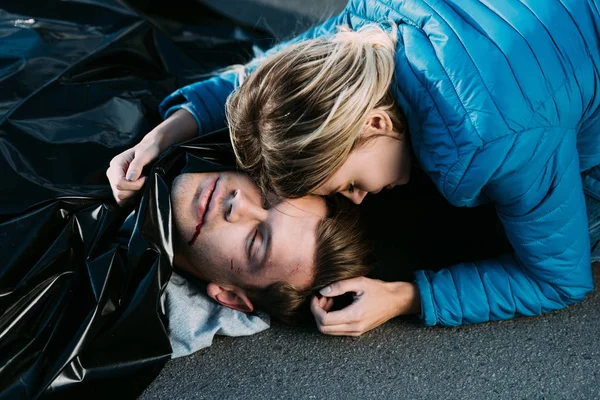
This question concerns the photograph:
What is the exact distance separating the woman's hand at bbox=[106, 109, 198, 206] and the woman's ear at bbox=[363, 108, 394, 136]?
0.67 m

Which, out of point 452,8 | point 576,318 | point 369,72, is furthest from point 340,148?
point 576,318

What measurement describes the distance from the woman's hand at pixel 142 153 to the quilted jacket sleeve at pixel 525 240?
0.86 meters

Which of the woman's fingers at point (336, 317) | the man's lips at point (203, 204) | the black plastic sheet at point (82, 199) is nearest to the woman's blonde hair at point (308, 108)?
the man's lips at point (203, 204)

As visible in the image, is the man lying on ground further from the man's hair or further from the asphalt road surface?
the asphalt road surface

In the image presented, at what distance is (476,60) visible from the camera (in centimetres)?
182

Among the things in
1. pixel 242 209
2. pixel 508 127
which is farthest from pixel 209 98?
pixel 508 127

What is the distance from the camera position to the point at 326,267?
2020 millimetres

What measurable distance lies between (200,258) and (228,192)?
0.20 m

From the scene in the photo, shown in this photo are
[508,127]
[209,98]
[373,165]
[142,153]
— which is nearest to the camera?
[508,127]

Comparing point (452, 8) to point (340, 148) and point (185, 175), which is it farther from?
point (185, 175)

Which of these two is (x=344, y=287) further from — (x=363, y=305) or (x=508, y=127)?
(x=508, y=127)

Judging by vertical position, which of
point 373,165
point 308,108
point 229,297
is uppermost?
point 308,108

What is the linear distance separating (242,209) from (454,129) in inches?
23.7

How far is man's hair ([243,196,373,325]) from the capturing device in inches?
79.1
